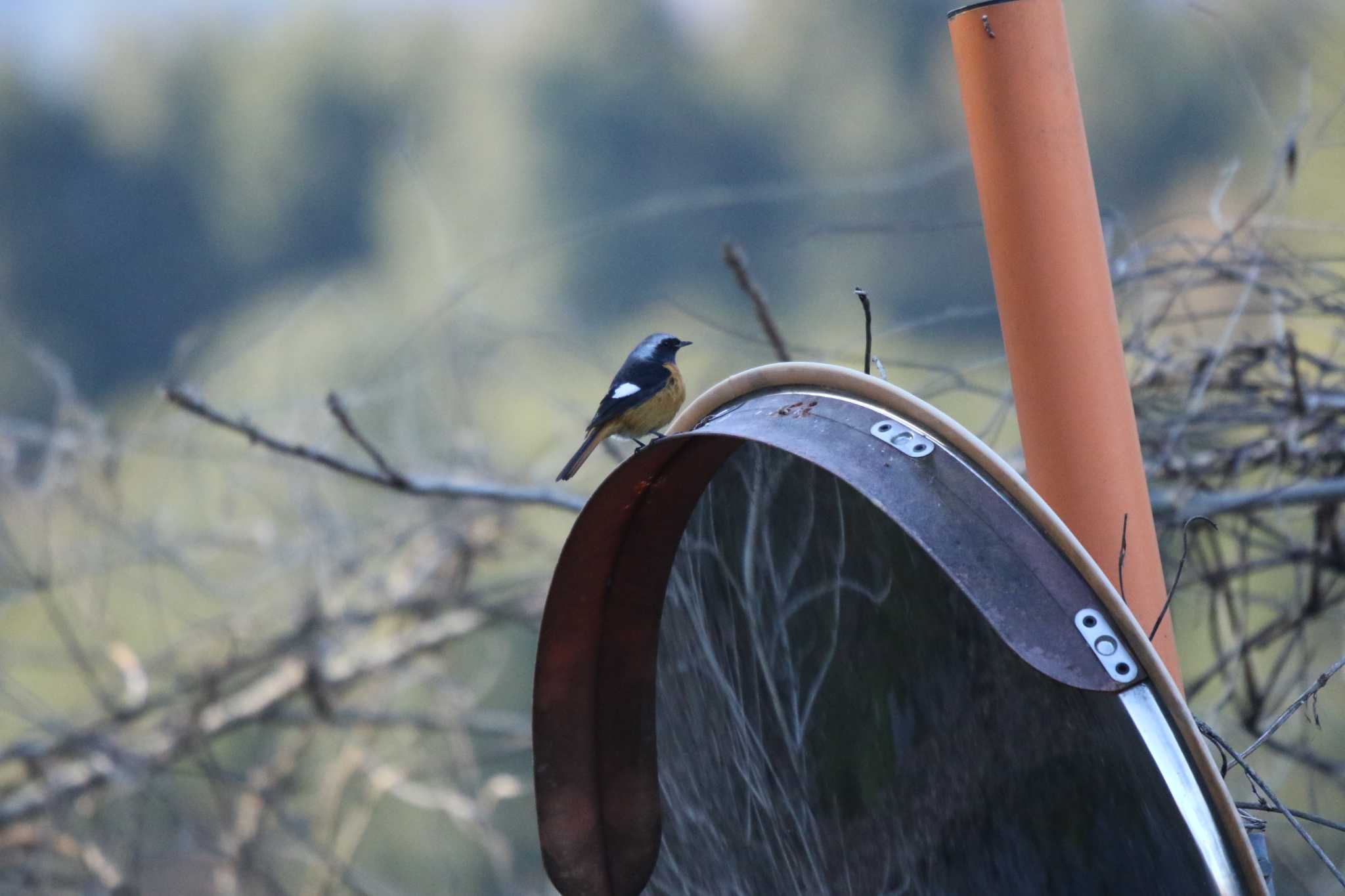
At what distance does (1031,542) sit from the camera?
3.33 ft

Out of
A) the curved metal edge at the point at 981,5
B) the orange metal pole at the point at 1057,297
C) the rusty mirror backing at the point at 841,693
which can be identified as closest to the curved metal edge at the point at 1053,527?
the rusty mirror backing at the point at 841,693

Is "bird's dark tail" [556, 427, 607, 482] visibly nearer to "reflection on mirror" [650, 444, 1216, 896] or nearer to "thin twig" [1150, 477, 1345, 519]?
"reflection on mirror" [650, 444, 1216, 896]

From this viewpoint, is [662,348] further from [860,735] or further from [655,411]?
[860,735]

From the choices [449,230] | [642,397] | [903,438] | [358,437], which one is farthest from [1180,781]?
[449,230]

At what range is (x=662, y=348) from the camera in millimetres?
2297

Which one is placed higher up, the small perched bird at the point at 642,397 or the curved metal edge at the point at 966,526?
the curved metal edge at the point at 966,526

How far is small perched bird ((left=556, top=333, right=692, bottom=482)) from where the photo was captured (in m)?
2.20

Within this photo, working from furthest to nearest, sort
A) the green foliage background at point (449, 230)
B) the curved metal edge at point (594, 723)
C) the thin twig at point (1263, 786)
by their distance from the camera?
the green foliage background at point (449, 230) → the curved metal edge at point (594, 723) → the thin twig at point (1263, 786)

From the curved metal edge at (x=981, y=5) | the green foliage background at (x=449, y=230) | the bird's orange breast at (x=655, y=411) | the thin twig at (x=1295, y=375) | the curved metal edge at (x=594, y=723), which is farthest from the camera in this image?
the green foliage background at (x=449, y=230)

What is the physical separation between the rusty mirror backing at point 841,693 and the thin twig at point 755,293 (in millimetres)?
717

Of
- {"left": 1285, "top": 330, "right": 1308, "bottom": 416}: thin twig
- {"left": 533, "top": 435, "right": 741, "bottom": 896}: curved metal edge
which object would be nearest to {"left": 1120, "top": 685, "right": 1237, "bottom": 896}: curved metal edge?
{"left": 533, "top": 435, "right": 741, "bottom": 896}: curved metal edge

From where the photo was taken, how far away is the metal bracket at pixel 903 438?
1100mm

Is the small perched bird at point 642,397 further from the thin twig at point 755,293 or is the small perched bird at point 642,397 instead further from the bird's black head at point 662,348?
the thin twig at point 755,293

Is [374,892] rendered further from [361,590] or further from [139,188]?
[139,188]
